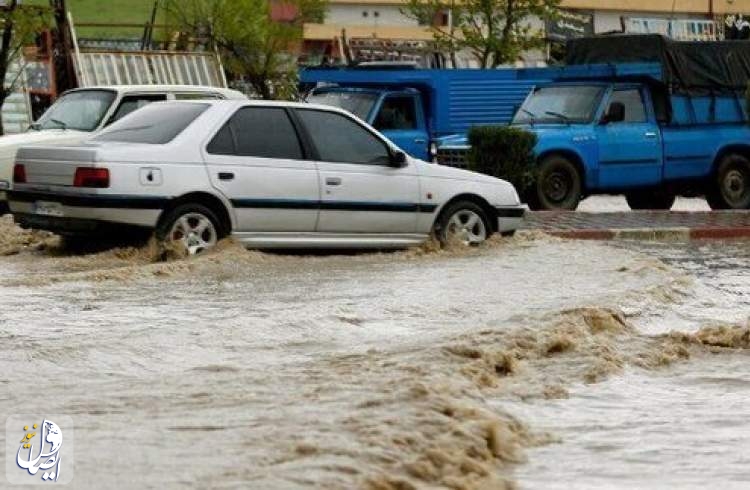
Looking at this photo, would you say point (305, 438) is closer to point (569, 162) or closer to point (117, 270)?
point (117, 270)

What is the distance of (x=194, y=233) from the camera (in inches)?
569

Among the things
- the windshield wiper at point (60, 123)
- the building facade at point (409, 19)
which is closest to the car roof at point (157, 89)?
the windshield wiper at point (60, 123)

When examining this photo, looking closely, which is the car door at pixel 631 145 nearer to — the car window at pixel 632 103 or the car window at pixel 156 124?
the car window at pixel 632 103

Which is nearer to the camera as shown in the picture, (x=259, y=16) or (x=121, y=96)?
(x=121, y=96)

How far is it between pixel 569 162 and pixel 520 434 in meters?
15.4

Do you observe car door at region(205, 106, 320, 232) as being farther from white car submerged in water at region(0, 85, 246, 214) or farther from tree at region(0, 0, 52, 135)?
tree at region(0, 0, 52, 135)

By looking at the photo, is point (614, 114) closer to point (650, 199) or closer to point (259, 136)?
point (650, 199)

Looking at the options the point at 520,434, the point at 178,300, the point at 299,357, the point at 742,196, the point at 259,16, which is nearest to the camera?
the point at 520,434

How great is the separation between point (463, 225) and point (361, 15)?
2525 inches

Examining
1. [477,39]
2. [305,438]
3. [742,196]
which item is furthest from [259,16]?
[305,438]

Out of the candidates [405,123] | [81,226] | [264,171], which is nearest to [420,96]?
[405,123]

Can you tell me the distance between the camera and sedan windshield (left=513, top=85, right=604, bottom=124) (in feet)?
77.3

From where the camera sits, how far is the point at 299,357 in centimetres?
985

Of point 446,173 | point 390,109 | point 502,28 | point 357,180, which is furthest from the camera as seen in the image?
point 502,28
